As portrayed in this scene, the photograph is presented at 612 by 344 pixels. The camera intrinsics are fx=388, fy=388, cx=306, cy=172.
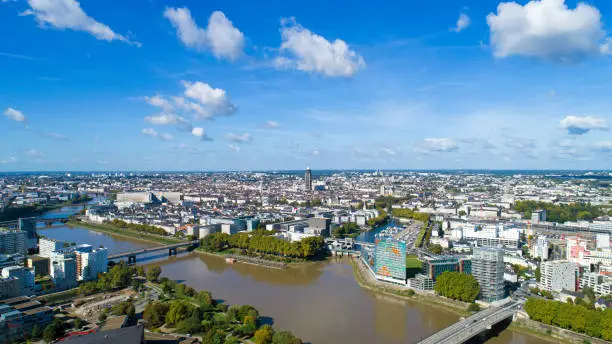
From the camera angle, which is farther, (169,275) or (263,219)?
(263,219)

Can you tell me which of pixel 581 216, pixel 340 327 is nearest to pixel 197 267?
pixel 340 327

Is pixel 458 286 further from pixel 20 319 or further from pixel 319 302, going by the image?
pixel 20 319

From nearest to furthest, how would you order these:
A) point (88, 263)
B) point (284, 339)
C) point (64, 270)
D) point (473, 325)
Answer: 1. point (284, 339)
2. point (473, 325)
3. point (64, 270)
4. point (88, 263)

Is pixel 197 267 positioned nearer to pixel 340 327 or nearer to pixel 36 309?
pixel 36 309

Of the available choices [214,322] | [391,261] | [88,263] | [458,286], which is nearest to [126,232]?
[88,263]

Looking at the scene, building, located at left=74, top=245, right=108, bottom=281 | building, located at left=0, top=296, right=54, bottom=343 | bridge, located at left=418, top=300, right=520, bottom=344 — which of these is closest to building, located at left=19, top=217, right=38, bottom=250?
building, located at left=74, top=245, right=108, bottom=281

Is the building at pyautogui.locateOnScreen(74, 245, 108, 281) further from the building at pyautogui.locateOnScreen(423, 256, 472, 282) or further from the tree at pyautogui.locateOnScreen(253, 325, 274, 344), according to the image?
the building at pyautogui.locateOnScreen(423, 256, 472, 282)
